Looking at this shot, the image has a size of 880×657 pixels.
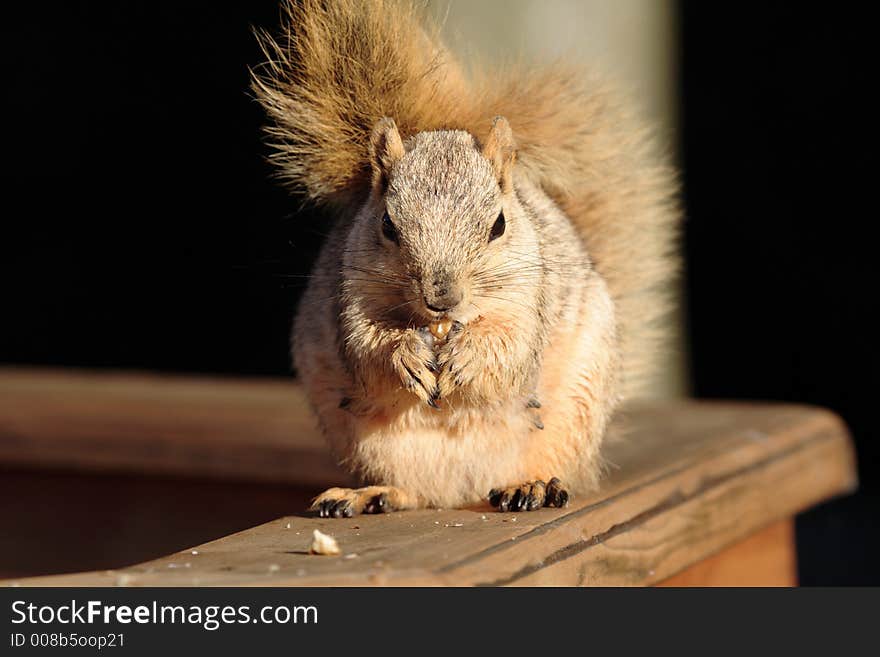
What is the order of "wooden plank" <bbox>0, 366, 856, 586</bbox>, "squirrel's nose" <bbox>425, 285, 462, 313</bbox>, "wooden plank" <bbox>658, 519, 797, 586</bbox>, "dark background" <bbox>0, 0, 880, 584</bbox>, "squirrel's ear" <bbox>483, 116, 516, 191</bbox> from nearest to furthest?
"wooden plank" <bbox>0, 366, 856, 586</bbox> → "squirrel's nose" <bbox>425, 285, 462, 313</bbox> → "squirrel's ear" <bbox>483, 116, 516, 191</bbox> → "wooden plank" <bbox>658, 519, 797, 586</bbox> → "dark background" <bbox>0, 0, 880, 584</bbox>

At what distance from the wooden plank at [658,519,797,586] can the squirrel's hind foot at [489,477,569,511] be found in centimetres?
Result: 24

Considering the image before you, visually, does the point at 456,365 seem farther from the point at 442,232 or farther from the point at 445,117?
the point at 445,117

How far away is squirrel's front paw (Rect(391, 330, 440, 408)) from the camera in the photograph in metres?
1.33

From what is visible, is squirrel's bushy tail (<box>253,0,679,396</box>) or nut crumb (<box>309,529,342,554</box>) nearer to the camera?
nut crumb (<box>309,529,342,554</box>)

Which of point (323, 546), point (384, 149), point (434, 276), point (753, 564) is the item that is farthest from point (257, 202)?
point (323, 546)

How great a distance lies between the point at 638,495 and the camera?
1533 mm

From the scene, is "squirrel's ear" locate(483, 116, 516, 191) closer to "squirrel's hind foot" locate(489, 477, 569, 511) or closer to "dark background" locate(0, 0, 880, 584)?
"squirrel's hind foot" locate(489, 477, 569, 511)

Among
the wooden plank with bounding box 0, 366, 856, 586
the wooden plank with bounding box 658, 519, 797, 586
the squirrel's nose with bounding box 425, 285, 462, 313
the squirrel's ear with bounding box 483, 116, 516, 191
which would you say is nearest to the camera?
the wooden plank with bounding box 0, 366, 856, 586

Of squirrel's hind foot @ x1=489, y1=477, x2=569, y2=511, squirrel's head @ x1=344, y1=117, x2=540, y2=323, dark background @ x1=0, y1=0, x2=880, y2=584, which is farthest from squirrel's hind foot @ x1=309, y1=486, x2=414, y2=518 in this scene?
dark background @ x1=0, y1=0, x2=880, y2=584

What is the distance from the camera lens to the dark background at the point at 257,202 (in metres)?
3.38

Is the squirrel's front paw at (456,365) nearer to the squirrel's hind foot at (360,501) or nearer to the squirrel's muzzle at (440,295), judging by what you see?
the squirrel's muzzle at (440,295)

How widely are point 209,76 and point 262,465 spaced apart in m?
1.60

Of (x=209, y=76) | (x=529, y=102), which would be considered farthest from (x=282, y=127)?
(x=209, y=76)
